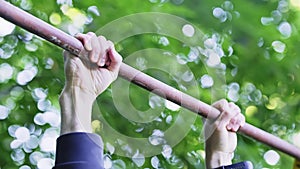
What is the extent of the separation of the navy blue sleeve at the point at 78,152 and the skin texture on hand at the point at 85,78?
0.06 ft

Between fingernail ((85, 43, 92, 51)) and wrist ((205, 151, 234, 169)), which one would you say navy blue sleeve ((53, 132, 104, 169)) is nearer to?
fingernail ((85, 43, 92, 51))

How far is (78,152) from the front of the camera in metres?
0.80

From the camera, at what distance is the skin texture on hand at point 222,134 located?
1026mm

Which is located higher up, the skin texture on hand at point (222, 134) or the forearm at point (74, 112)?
the skin texture on hand at point (222, 134)

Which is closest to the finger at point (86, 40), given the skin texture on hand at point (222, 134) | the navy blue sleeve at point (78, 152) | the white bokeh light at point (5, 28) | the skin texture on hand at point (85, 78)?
the skin texture on hand at point (85, 78)

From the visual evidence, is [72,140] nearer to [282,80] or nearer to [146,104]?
[146,104]

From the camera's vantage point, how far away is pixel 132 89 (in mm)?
1312

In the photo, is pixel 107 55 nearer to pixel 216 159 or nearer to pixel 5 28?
pixel 216 159

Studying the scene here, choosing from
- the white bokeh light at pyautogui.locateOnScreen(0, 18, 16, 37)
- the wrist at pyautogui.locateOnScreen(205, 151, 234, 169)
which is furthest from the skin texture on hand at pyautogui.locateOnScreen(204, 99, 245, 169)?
the white bokeh light at pyautogui.locateOnScreen(0, 18, 16, 37)

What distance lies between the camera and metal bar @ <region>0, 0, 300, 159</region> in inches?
31.6

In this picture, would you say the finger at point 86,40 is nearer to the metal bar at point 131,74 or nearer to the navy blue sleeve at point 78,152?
the metal bar at point 131,74

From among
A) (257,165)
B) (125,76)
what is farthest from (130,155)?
(125,76)

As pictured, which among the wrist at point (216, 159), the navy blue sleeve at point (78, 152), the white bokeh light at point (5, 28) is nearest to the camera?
the navy blue sleeve at point (78, 152)

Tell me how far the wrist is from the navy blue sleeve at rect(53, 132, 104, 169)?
26 centimetres
